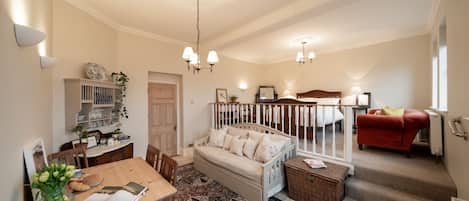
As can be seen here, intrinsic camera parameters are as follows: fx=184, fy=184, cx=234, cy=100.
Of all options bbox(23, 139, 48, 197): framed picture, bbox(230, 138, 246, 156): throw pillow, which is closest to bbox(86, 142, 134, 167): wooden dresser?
bbox(23, 139, 48, 197): framed picture

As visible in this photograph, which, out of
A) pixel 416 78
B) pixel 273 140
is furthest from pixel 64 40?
pixel 416 78

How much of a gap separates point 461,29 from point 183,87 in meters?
4.57

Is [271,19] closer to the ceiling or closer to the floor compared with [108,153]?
closer to the ceiling

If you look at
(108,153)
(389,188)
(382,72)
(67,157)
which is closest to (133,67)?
(108,153)

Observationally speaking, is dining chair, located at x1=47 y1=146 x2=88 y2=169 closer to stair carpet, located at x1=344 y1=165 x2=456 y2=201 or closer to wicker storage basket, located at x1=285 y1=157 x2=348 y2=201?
wicker storage basket, located at x1=285 y1=157 x2=348 y2=201

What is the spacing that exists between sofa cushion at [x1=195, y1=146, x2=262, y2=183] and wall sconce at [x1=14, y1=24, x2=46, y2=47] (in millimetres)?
2561

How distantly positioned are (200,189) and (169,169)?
1.37 metres

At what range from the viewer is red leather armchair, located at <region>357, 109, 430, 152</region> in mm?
2877

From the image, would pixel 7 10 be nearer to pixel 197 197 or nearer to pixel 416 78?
pixel 197 197

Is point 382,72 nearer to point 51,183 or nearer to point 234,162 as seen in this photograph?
point 234,162

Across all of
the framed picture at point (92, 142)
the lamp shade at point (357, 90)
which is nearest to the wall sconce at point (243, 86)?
the lamp shade at point (357, 90)

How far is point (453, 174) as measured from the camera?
2.17 m

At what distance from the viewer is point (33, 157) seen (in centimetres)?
149

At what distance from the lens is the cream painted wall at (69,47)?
2545 mm
